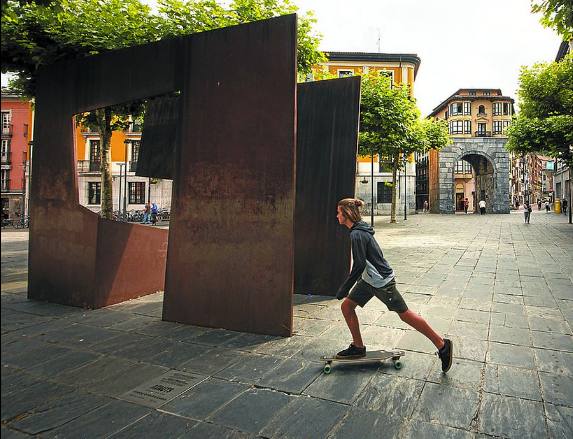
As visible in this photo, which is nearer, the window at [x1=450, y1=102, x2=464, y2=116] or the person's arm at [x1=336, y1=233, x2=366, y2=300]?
the person's arm at [x1=336, y1=233, x2=366, y2=300]

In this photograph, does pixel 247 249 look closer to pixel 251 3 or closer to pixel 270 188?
pixel 270 188

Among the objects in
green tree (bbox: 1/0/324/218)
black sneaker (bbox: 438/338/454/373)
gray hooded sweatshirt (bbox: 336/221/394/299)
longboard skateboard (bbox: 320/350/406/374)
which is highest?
green tree (bbox: 1/0/324/218)

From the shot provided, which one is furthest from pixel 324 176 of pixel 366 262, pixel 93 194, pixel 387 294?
→ pixel 93 194

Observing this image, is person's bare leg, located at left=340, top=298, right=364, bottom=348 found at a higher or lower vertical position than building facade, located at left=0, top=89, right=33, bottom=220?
lower

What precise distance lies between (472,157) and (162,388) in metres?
52.9

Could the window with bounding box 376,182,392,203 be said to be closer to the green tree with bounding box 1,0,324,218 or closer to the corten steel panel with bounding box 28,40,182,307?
the green tree with bounding box 1,0,324,218

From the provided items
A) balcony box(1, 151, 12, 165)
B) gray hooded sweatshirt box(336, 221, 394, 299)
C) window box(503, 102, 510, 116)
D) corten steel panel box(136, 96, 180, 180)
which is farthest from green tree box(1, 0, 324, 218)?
window box(503, 102, 510, 116)

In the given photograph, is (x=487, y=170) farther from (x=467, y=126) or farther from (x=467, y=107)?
(x=467, y=107)

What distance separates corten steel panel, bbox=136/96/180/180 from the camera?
6.78 metres

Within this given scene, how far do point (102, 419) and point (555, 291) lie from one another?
23.3 ft

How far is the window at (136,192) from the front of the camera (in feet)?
→ 125

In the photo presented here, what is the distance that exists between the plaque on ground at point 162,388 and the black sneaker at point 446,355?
2.13 meters

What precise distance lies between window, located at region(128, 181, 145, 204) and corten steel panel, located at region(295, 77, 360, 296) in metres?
33.8

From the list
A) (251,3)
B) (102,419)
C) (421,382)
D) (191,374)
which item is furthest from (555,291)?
(251,3)
